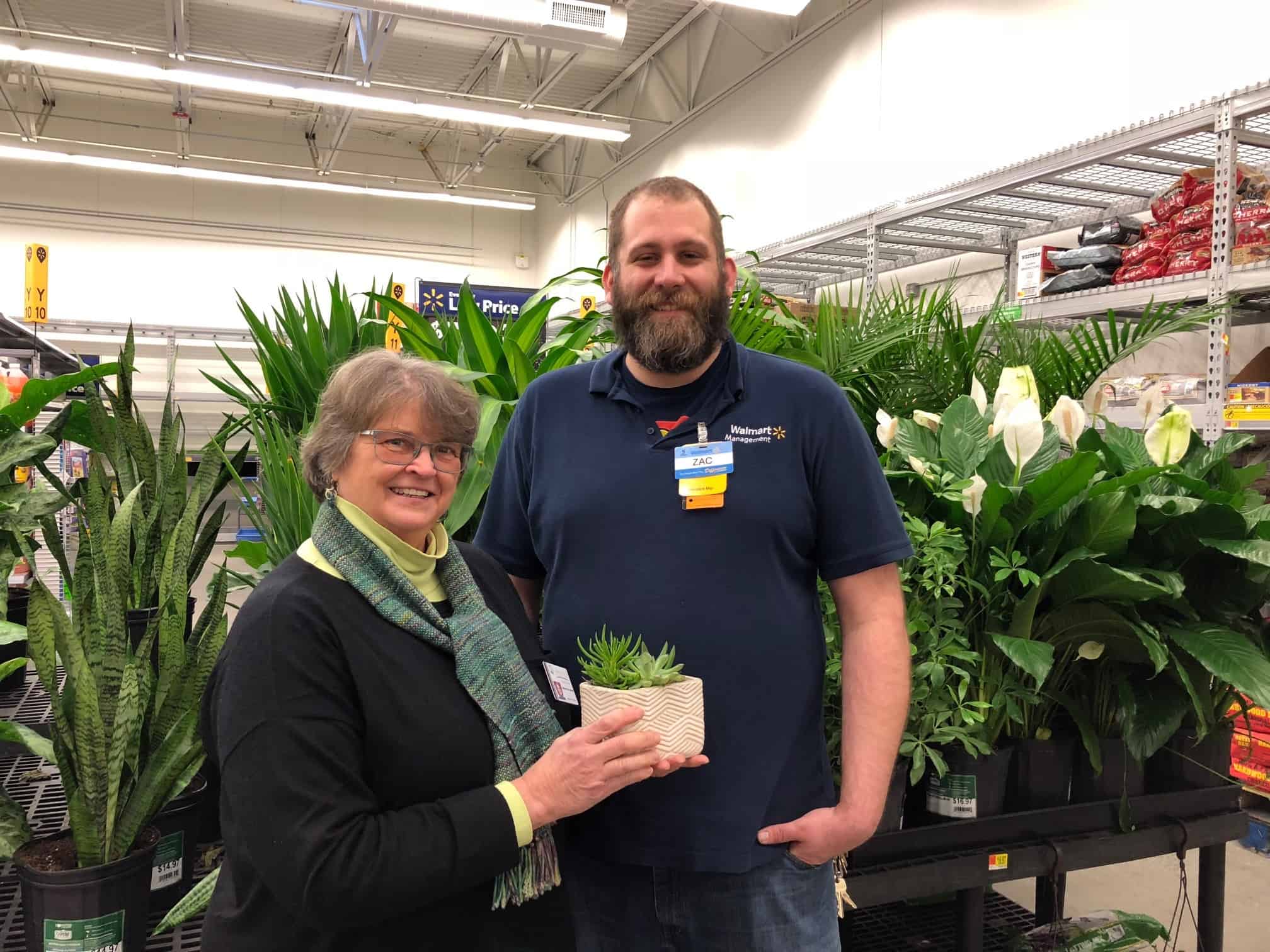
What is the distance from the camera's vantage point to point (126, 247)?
10680 millimetres

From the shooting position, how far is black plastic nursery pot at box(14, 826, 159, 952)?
1.41 metres

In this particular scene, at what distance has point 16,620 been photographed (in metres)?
2.45

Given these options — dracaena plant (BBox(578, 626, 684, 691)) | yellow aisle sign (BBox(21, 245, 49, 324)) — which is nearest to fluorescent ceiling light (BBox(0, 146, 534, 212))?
yellow aisle sign (BBox(21, 245, 49, 324))

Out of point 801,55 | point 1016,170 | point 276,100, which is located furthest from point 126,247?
point 1016,170

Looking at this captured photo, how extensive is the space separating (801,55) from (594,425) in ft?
21.5

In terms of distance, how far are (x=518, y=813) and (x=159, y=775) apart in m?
0.98

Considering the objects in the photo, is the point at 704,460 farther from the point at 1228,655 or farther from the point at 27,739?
the point at 27,739

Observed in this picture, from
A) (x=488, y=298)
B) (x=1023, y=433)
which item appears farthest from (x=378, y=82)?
(x=1023, y=433)

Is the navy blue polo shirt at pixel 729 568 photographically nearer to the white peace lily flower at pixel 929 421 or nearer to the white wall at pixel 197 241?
the white peace lily flower at pixel 929 421

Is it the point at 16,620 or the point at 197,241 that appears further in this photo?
the point at 197,241

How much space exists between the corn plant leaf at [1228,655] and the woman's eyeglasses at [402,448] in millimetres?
1257

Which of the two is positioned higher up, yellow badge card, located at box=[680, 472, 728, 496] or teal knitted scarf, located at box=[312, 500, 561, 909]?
yellow badge card, located at box=[680, 472, 728, 496]

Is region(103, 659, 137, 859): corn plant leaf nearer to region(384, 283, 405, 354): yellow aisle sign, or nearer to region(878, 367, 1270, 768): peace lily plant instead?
region(384, 283, 405, 354): yellow aisle sign

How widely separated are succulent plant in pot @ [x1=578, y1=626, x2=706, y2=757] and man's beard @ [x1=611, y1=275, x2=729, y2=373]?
15.2 inches
